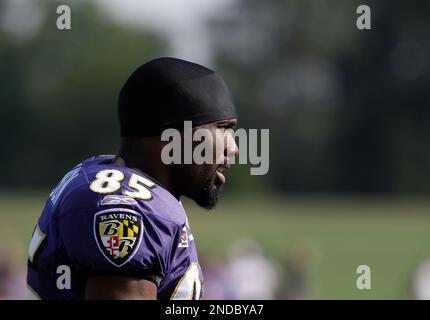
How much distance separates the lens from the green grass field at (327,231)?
997 inches

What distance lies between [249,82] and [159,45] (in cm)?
918

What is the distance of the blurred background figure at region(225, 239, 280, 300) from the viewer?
14469 mm

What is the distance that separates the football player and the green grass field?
636 inches

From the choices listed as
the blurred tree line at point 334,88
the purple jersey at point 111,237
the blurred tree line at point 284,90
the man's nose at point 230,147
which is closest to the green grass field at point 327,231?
the blurred tree line at point 334,88

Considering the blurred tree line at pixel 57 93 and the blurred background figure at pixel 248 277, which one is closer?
the blurred background figure at pixel 248 277

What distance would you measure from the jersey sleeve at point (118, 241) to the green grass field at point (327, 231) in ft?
54.4

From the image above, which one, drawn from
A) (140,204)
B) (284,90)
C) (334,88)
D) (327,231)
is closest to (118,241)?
(140,204)

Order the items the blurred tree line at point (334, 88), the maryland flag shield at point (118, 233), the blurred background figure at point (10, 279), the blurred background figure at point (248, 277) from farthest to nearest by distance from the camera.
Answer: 1. the blurred tree line at point (334, 88)
2. the blurred background figure at point (248, 277)
3. the blurred background figure at point (10, 279)
4. the maryland flag shield at point (118, 233)

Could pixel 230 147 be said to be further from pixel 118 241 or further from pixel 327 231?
pixel 327 231

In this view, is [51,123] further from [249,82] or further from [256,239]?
Answer: [256,239]

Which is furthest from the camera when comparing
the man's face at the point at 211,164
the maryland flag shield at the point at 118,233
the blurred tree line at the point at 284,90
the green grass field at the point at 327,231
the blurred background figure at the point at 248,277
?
the blurred tree line at the point at 284,90

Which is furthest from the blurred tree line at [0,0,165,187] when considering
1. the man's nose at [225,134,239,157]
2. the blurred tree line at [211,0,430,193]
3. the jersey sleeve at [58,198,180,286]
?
the jersey sleeve at [58,198,180,286]

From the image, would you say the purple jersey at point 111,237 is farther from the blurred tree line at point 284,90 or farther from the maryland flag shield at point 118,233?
the blurred tree line at point 284,90
